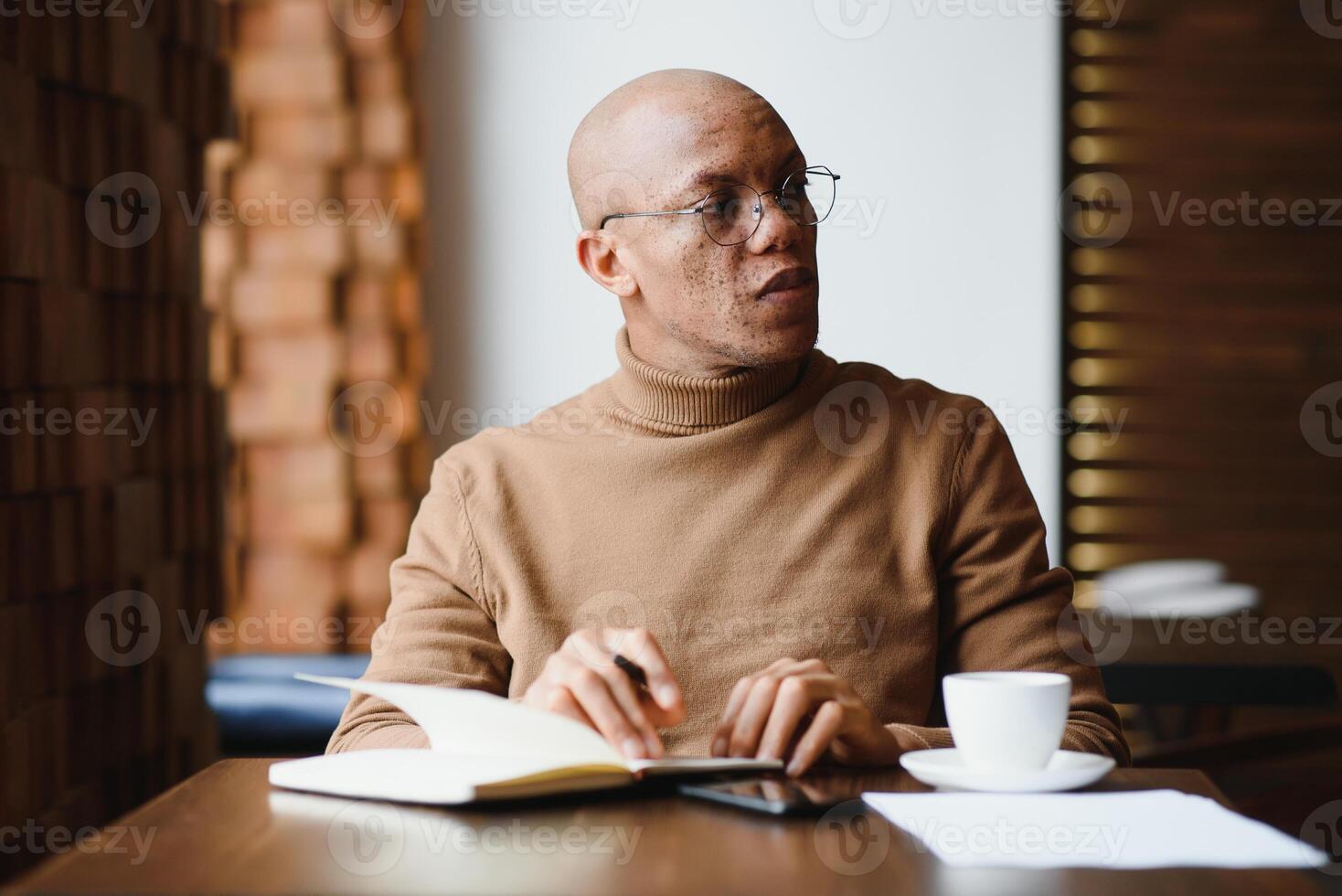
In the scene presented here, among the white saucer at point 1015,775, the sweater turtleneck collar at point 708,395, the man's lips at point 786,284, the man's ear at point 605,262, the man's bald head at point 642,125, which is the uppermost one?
the man's bald head at point 642,125

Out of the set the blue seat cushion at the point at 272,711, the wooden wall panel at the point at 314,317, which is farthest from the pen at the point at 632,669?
the wooden wall panel at the point at 314,317

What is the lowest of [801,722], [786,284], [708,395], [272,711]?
[272,711]

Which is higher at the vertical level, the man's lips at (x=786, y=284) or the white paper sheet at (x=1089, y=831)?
the man's lips at (x=786, y=284)

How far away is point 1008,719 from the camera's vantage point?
0.97 metres

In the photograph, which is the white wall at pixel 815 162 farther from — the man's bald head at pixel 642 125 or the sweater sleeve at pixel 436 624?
the sweater sleeve at pixel 436 624

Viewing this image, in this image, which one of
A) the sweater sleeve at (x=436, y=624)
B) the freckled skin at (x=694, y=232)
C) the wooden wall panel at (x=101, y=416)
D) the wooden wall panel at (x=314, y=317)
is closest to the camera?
the sweater sleeve at (x=436, y=624)

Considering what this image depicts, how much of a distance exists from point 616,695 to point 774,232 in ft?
1.98

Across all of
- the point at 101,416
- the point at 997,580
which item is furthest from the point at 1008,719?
the point at 101,416

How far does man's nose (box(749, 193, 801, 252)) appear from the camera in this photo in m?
1.48

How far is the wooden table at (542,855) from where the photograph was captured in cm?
75

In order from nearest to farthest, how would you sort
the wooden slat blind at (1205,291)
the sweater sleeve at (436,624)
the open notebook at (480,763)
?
the open notebook at (480,763) < the sweater sleeve at (436,624) < the wooden slat blind at (1205,291)

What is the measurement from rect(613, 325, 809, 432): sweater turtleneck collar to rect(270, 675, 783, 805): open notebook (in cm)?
58

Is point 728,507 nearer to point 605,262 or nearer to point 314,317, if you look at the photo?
point 605,262

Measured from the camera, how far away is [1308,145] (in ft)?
10.6
